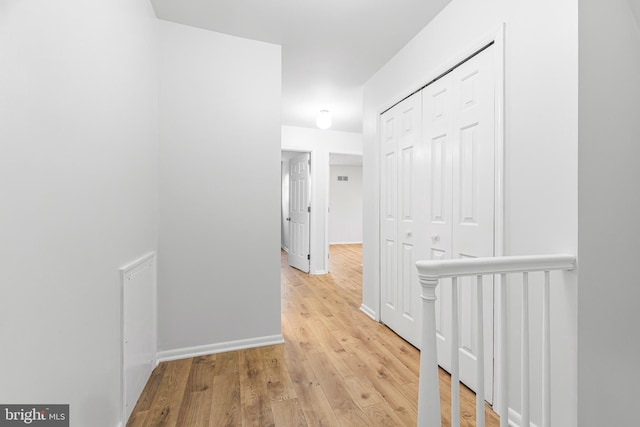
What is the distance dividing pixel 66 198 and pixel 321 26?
2.01 meters

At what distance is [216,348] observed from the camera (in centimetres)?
217

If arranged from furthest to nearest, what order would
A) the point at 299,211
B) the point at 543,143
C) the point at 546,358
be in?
the point at 299,211 < the point at 543,143 < the point at 546,358

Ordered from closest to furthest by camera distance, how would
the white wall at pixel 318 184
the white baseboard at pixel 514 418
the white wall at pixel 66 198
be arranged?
1. the white wall at pixel 66 198
2. the white baseboard at pixel 514 418
3. the white wall at pixel 318 184

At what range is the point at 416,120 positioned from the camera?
7.27ft

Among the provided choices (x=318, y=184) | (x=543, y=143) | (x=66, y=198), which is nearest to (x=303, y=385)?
(x=66, y=198)

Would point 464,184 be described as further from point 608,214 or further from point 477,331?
point 477,331

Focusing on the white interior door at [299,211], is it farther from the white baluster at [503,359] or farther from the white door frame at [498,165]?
the white baluster at [503,359]

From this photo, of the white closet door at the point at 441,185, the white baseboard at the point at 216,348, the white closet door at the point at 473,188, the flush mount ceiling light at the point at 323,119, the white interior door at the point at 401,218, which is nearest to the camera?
the white closet door at the point at 473,188

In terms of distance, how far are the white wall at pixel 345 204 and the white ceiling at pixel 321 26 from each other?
5546mm

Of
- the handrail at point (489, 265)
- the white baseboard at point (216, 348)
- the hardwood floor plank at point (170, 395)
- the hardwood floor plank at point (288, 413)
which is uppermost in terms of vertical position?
the handrail at point (489, 265)

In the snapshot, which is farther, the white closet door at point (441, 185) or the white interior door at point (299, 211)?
the white interior door at point (299, 211)

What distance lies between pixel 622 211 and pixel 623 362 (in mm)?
642

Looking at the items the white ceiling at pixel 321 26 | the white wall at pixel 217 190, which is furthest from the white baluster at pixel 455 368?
the white ceiling at pixel 321 26

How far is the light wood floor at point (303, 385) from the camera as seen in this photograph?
147 centimetres
